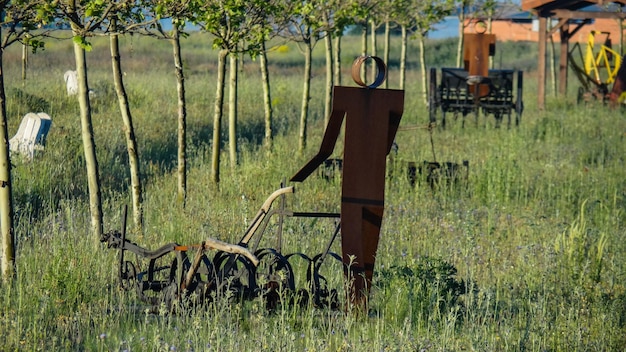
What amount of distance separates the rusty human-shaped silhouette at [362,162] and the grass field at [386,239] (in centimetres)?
36

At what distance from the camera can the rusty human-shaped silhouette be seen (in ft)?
18.7

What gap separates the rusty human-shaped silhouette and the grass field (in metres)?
0.36

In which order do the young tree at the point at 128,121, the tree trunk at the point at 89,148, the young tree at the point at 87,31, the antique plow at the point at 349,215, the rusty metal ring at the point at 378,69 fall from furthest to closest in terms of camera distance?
the young tree at the point at 128,121 → the tree trunk at the point at 89,148 → the young tree at the point at 87,31 → the antique plow at the point at 349,215 → the rusty metal ring at the point at 378,69

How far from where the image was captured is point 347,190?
5734 millimetres

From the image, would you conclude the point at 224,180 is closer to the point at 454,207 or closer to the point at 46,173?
the point at 46,173

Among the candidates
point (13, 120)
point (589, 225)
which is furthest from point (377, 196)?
point (13, 120)

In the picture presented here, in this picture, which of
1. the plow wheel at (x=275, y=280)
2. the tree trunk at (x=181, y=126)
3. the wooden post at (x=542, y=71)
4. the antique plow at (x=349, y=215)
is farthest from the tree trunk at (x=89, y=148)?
the wooden post at (x=542, y=71)

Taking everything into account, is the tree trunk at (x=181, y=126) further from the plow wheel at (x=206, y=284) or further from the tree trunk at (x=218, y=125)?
the plow wheel at (x=206, y=284)

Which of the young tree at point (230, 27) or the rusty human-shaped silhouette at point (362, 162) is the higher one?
the young tree at point (230, 27)

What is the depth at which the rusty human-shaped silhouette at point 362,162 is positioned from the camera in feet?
18.7

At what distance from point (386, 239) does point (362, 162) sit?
2744 mm

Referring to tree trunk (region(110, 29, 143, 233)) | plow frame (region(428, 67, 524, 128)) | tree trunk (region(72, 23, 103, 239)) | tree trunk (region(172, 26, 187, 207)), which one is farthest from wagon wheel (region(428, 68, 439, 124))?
tree trunk (region(72, 23, 103, 239))

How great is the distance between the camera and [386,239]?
8.38m

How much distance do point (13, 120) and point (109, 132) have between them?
1815 mm
